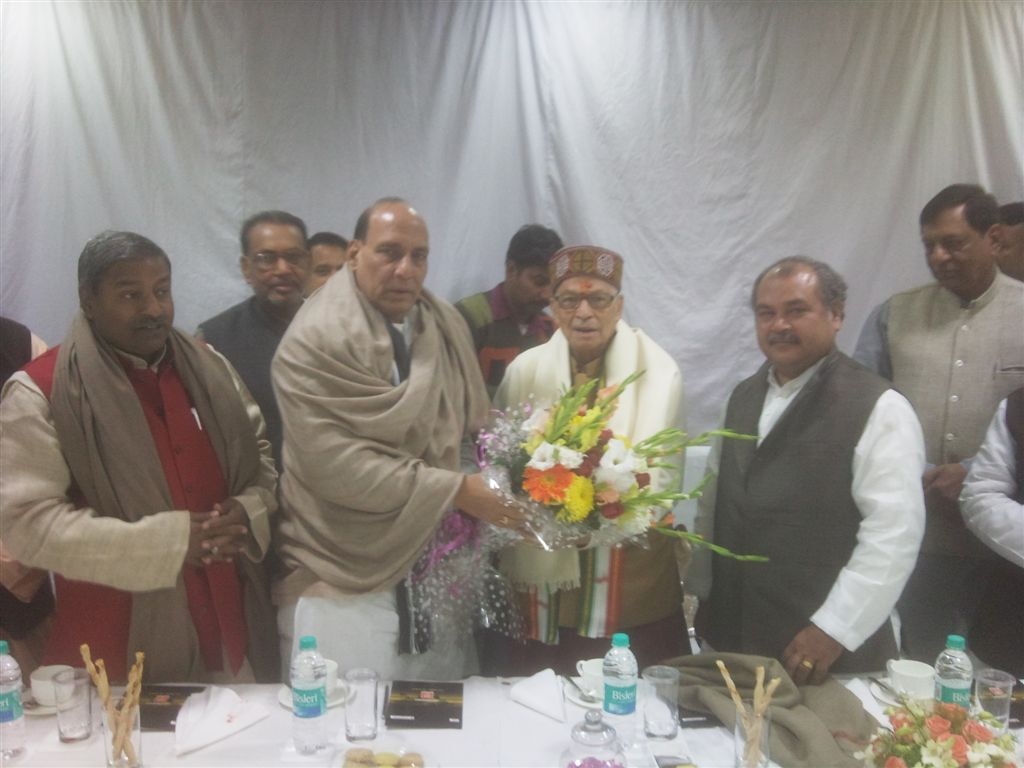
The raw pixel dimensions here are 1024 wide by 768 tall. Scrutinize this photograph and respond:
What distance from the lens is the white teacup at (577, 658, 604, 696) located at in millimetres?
1907

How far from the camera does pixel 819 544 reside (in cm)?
208

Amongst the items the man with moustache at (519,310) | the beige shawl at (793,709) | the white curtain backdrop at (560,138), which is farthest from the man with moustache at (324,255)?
the beige shawl at (793,709)

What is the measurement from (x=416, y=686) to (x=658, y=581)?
769 millimetres

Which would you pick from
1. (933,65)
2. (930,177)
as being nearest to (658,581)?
(930,177)

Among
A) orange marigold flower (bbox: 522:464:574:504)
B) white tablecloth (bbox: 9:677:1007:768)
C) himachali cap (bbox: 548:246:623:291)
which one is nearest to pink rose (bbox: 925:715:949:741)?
white tablecloth (bbox: 9:677:1007:768)

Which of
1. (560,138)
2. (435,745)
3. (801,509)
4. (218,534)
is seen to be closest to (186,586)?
(218,534)

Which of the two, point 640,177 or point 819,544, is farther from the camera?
point 640,177

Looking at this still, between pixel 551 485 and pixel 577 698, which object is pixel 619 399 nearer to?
pixel 551 485

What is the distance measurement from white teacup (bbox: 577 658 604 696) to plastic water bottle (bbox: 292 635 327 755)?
2.03ft

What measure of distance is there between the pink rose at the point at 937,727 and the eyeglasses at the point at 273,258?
2.28 meters

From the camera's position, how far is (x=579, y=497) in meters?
1.79

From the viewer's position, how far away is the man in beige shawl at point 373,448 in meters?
1.96

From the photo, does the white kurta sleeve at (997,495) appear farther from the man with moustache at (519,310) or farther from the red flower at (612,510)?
the man with moustache at (519,310)

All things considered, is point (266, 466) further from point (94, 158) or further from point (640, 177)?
point (640, 177)
